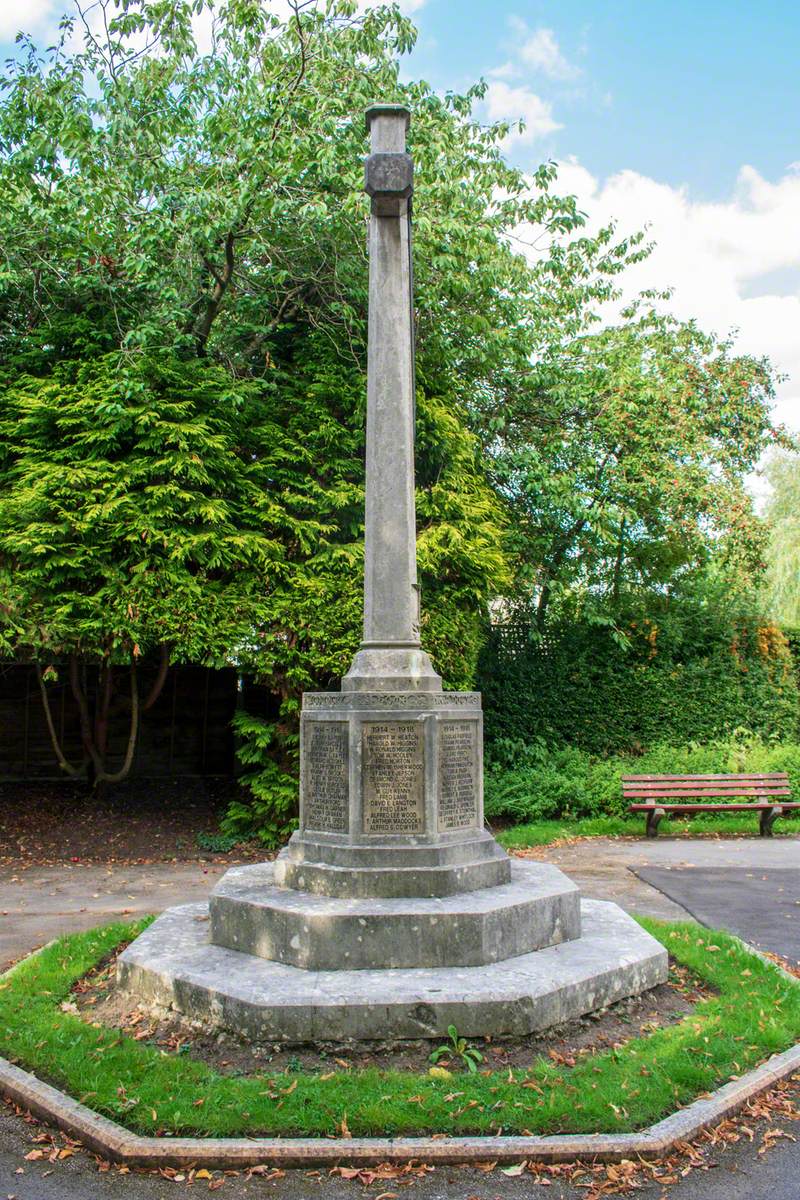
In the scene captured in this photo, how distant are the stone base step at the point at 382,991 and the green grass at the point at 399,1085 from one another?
0.35 meters

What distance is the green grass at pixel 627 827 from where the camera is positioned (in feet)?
44.3

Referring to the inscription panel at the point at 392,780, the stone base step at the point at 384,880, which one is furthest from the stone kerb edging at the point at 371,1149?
the inscription panel at the point at 392,780

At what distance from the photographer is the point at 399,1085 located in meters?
4.52

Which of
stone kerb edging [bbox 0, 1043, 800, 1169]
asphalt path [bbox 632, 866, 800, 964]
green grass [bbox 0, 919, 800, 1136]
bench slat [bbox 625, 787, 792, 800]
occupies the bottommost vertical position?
asphalt path [bbox 632, 866, 800, 964]

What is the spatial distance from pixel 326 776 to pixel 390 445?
91.3 inches

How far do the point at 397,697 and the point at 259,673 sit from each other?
22.2ft

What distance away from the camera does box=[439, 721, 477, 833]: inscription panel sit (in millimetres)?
6312

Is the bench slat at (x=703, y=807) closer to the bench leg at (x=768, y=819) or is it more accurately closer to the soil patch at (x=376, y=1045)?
the bench leg at (x=768, y=819)

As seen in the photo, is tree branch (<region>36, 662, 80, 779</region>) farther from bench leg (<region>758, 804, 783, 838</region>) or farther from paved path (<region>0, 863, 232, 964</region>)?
bench leg (<region>758, 804, 783, 838</region>)

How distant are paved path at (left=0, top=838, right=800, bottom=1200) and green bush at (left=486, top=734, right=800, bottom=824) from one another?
1.74 meters

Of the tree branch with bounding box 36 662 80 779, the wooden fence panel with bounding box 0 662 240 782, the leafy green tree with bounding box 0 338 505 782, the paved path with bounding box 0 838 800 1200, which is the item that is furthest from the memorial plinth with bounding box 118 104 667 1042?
the wooden fence panel with bounding box 0 662 240 782

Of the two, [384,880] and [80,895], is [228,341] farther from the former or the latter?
[384,880]

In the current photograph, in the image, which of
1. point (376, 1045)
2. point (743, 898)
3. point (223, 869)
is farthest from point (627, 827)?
point (376, 1045)

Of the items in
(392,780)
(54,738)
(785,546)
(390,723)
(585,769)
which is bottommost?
(585,769)
